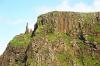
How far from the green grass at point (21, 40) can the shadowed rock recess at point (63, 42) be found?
148 cm

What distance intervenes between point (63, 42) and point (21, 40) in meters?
22.5

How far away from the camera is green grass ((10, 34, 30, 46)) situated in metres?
189

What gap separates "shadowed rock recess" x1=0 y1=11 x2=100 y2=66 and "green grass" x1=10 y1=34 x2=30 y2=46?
1477 millimetres

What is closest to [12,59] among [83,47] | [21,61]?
[21,61]

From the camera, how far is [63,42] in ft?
579

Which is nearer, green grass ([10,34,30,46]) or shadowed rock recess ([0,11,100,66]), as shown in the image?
shadowed rock recess ([0,11,100,66])

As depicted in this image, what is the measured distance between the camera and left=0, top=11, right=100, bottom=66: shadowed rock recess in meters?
A: 172

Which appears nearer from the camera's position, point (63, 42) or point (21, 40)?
point (63, 42)

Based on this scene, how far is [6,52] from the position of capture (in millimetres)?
194875

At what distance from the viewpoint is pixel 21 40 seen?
7515 inches

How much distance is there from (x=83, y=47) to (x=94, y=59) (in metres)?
7.01

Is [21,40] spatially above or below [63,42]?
above

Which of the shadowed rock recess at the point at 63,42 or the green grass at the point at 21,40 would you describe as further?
the green grass at the point at 21,40

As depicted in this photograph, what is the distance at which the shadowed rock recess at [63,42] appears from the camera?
17200 cm
